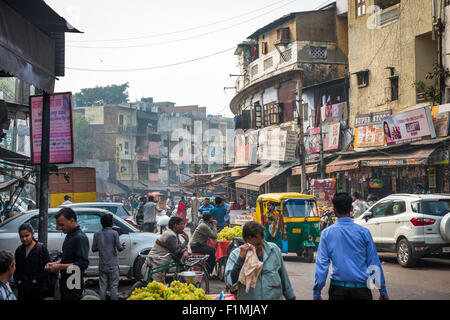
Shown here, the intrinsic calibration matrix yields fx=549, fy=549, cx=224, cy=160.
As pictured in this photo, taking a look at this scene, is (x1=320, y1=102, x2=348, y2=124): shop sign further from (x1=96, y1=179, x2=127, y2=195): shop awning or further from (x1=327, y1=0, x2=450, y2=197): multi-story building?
(x1=96, y1=179, x2=127, y2=195): shop awning

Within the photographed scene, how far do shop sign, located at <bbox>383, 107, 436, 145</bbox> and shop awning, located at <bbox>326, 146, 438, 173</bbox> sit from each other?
0.51 metres

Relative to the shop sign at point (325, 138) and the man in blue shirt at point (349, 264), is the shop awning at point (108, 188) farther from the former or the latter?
the man in blue shirt at point (349, 264)

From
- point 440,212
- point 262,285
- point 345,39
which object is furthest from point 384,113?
point 262,285

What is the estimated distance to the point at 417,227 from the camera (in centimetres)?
1338

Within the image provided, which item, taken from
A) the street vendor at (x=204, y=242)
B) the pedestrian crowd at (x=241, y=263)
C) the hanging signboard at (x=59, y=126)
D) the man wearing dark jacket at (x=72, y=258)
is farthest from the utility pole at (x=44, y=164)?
the street vendor at (x=204, y=242)

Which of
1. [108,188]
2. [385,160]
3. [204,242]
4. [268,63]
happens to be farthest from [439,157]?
[108,188]

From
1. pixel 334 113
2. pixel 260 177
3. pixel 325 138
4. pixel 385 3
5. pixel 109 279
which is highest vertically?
pixel 385 3

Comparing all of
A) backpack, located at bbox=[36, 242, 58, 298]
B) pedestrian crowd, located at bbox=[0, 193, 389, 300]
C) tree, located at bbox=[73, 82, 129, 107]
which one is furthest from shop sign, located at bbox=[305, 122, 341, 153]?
tree, located at bbox=[73, 82, 129, 107]

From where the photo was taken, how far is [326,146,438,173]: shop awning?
20.4 meters

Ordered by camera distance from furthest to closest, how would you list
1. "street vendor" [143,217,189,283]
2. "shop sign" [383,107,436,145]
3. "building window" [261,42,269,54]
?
1. "building window" [261,42,269,54]
2. "shop sign" [383,107,436,145]
3. "street vendor" [143,217,189,283]

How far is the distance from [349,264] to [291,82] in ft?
96.6

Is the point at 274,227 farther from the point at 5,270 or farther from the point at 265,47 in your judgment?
the point at 265,47
